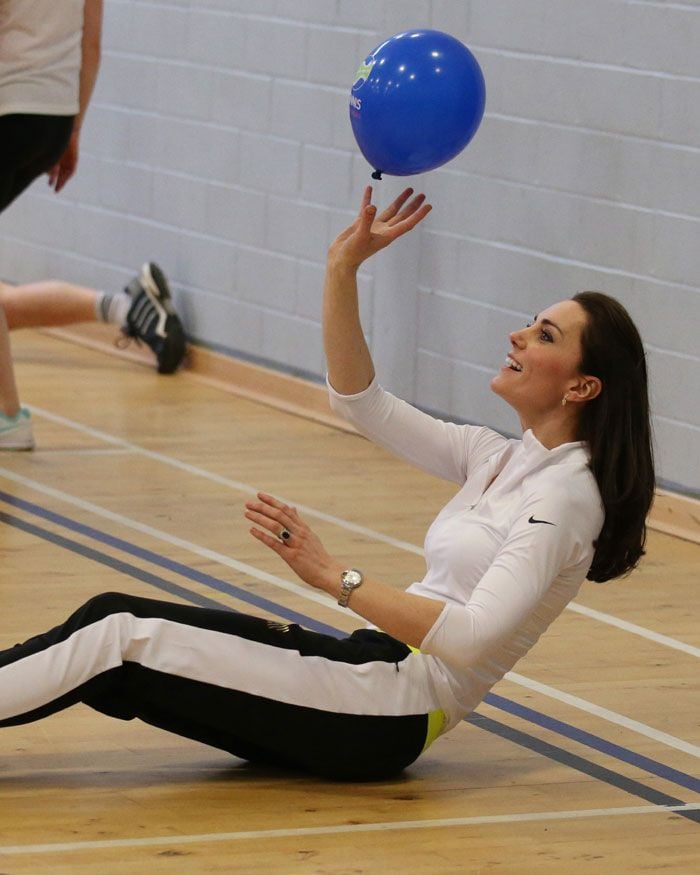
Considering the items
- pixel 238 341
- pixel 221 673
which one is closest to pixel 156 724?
pixel 221 673

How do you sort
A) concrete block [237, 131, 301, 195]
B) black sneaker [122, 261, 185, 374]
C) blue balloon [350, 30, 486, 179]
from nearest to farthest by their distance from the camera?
blue balloon [350, 30, 486, 179]
concrete block [237, 131, 301, 195]
black sneaker [122, 261, 185, 374]

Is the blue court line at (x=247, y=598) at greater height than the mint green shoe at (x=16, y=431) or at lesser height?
greater

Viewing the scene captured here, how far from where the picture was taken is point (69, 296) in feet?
21.9

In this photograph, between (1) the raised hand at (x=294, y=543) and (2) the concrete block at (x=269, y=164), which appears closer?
(1) the raised hand at (x=294, y=543)

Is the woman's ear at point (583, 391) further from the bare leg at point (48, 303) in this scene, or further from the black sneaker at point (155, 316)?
the bare leg at point (48, 303)

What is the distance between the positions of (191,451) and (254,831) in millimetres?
2918

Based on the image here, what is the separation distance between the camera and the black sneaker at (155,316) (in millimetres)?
6551

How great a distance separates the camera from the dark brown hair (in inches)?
108

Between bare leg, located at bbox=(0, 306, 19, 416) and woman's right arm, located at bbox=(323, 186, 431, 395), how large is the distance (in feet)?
7.66

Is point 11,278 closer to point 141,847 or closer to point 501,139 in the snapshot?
point 501,139

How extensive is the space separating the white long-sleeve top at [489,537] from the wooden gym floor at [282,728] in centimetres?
25

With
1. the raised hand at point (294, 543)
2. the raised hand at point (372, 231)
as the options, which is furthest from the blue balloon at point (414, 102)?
the raised hand at point (294, 543)

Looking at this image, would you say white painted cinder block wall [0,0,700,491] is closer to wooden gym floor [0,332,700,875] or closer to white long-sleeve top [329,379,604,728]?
wooden gym floor [0,332,700,875]

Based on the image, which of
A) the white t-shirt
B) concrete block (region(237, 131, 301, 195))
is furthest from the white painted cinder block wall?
the white t-shirt
